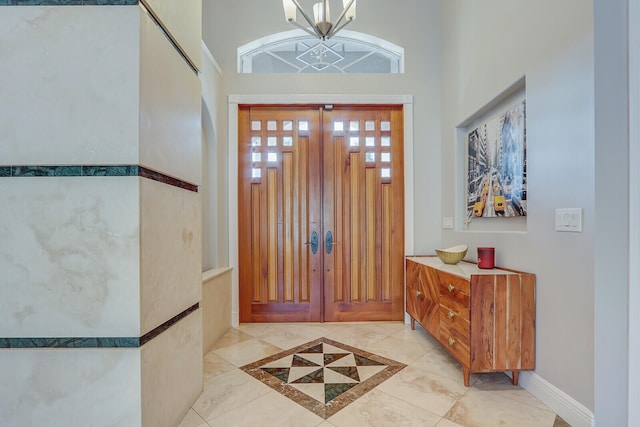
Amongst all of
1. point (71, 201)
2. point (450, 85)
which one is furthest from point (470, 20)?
point (71, 201)

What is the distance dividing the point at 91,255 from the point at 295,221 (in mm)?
2158

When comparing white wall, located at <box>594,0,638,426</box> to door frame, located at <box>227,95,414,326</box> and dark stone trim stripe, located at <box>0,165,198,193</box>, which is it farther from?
door frame, located at <box>227,95,414,326</box>

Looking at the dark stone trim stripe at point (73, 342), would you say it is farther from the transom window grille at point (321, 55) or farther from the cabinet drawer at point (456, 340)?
the transom window grille at point (321, 55)

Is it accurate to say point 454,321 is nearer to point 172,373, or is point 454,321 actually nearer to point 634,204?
point 634,204

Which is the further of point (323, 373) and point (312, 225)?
point (312, 225)

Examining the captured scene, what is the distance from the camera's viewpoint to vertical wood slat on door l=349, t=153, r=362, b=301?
3225 mm

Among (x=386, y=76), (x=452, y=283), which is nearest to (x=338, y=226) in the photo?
(x=452, y=283)

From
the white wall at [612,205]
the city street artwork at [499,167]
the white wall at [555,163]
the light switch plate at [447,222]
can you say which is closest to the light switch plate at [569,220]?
the white wall at [555,163]

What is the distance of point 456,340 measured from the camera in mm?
1976

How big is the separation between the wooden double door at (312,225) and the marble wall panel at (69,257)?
6.76 ft

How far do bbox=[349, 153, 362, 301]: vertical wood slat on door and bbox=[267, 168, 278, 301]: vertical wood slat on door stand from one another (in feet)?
2.80

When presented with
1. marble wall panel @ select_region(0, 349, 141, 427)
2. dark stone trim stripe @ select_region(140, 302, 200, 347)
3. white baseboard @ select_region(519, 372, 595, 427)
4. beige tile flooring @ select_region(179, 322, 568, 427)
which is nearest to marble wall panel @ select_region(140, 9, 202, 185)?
dark stone trim stripe @ select_region(140, 302, 200, 347)

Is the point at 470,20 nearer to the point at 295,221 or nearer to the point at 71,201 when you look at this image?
the point at 295,221

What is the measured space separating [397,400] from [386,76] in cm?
309
